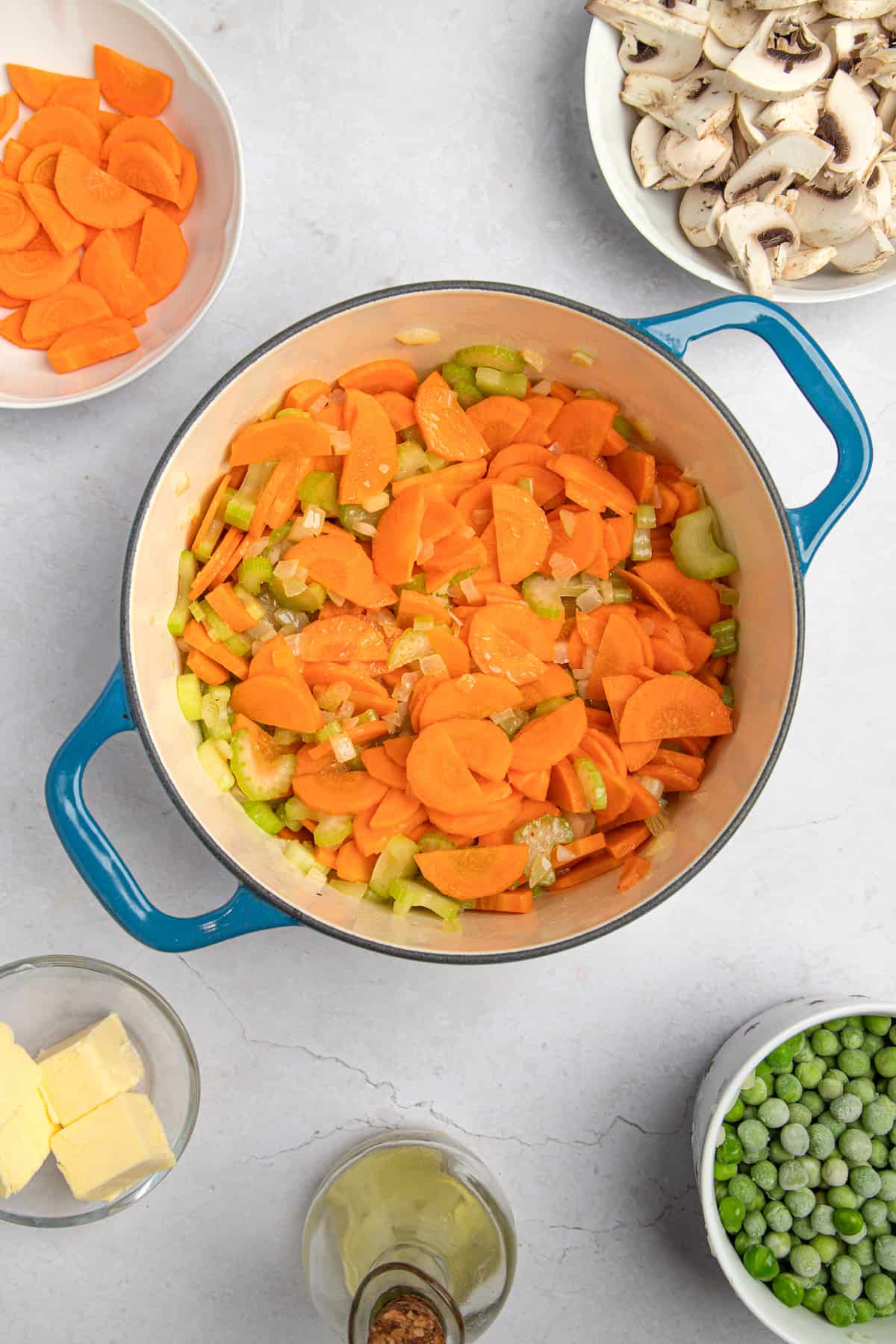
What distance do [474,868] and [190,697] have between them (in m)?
0.49

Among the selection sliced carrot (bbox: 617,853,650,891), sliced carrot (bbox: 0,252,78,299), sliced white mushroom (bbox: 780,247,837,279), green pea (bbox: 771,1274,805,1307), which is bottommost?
green pea (bbox: 771,1274,805,1307)

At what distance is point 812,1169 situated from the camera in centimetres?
155

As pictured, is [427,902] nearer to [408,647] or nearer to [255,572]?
[408,647]

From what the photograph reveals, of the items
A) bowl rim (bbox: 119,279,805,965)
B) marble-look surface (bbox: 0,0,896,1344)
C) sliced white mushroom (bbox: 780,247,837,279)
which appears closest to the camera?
bowl rim (bbox: 119,279,805,965)

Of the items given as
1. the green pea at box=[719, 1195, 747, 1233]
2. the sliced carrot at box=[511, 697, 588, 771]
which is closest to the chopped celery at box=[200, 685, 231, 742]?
the sliced carrot at box=[511, 697, 588, 771]

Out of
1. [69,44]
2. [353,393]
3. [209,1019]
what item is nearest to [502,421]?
[353,393]

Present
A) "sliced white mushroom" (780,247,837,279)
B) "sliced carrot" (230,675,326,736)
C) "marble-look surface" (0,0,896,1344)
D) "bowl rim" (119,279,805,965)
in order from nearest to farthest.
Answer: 1. "bowl rim" (119,279,805,965)
2. "sliced carrot" (230,675,326,736)
3. "sliced white mushroom" (780,247,837,279)
4. "marble-look surface" (0,0,896,1344)

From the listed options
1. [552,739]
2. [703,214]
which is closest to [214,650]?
[552,739]

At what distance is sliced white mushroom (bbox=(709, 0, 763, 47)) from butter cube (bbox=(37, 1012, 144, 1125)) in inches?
69.9

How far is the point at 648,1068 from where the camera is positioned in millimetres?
1649

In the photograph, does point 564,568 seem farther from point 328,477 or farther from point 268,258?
point 268,258

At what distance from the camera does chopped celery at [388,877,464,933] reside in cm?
141

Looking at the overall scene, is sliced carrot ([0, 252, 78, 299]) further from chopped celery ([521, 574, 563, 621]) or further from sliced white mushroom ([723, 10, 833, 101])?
sliced white mushroom ([723, 10, 833, 101])

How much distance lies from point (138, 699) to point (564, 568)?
640 mm
